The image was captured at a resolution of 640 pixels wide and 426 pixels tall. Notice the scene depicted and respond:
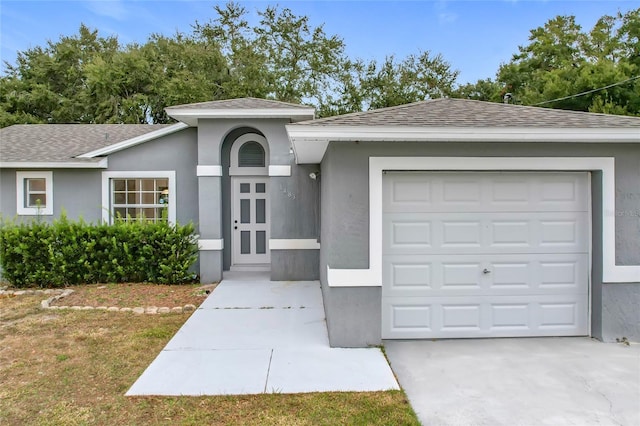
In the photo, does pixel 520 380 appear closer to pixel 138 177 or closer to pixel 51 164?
pixel 138 177

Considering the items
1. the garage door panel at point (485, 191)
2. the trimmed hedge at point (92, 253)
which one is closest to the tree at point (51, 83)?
the trimmed hedge at point (92, 253)

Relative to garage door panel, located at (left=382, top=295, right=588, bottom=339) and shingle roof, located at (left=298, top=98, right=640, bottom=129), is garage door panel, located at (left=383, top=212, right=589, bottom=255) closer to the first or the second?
garage door panel, located at (left=382, top=295, right=588, bottom=339)

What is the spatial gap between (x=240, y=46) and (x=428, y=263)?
905 inches

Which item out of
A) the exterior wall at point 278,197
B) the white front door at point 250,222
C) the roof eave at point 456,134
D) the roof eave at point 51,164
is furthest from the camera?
the white front door at point 250,222

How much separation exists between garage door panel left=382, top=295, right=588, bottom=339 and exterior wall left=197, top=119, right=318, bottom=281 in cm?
380

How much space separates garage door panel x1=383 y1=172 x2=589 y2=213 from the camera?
5.20 meters

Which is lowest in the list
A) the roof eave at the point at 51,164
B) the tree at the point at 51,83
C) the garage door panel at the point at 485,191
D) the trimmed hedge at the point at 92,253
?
the trimmed hedge at the point at 92,253

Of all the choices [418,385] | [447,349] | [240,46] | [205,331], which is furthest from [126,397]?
[240,46]

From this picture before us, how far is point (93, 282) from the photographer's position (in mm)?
8523

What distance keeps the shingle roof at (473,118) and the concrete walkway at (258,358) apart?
286 cm

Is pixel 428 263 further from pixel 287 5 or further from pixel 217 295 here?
pixel 287 5

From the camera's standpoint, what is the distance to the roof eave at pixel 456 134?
468 centimetres

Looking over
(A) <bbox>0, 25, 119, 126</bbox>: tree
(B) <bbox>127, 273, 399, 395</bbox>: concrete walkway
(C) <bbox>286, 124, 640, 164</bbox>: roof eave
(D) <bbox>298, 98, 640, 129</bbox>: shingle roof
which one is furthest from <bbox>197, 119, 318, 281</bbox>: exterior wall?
(A) <bbox>0, 25, 119, 126</bbox>: tree

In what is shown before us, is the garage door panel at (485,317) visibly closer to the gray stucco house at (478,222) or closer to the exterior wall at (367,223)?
the gray stucco house at (478,222)
